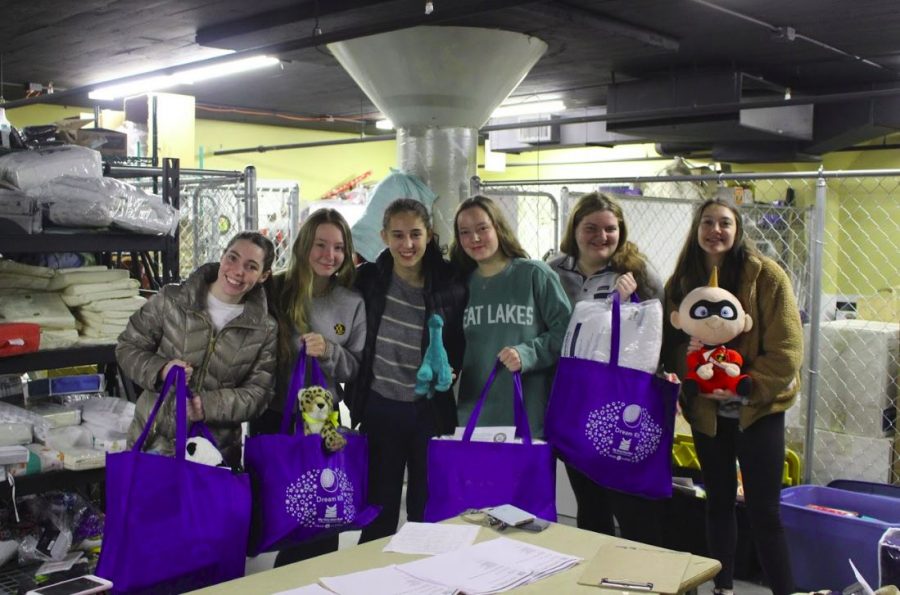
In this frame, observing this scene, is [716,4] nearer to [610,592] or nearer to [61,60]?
[610,592]

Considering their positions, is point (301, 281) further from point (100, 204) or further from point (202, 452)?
point (100, 204)

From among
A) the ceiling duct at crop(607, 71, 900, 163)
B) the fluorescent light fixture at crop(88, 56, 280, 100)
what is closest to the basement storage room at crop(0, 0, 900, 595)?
the ceiling duct at crop(607, 71, 900, 163)

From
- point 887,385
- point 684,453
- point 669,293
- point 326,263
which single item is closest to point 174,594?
point 326,263

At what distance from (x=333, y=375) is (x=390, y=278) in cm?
41

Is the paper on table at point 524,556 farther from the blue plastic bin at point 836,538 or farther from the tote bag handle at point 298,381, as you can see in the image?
the blue plastic bin at point 836,538

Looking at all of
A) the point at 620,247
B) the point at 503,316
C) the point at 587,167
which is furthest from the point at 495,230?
the point at 587,167

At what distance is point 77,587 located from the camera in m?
2.08

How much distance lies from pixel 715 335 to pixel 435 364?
3.13ft

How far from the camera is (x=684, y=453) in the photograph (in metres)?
4.30

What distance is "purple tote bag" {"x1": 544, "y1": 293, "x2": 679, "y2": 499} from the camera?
9.11 ft

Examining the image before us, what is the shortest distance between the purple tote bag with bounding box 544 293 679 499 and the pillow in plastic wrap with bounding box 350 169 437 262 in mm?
2138

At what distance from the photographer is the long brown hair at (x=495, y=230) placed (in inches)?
119

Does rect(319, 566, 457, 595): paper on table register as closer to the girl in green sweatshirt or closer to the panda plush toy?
the panda plush toy

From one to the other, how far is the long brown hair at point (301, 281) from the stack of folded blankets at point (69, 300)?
855mm
